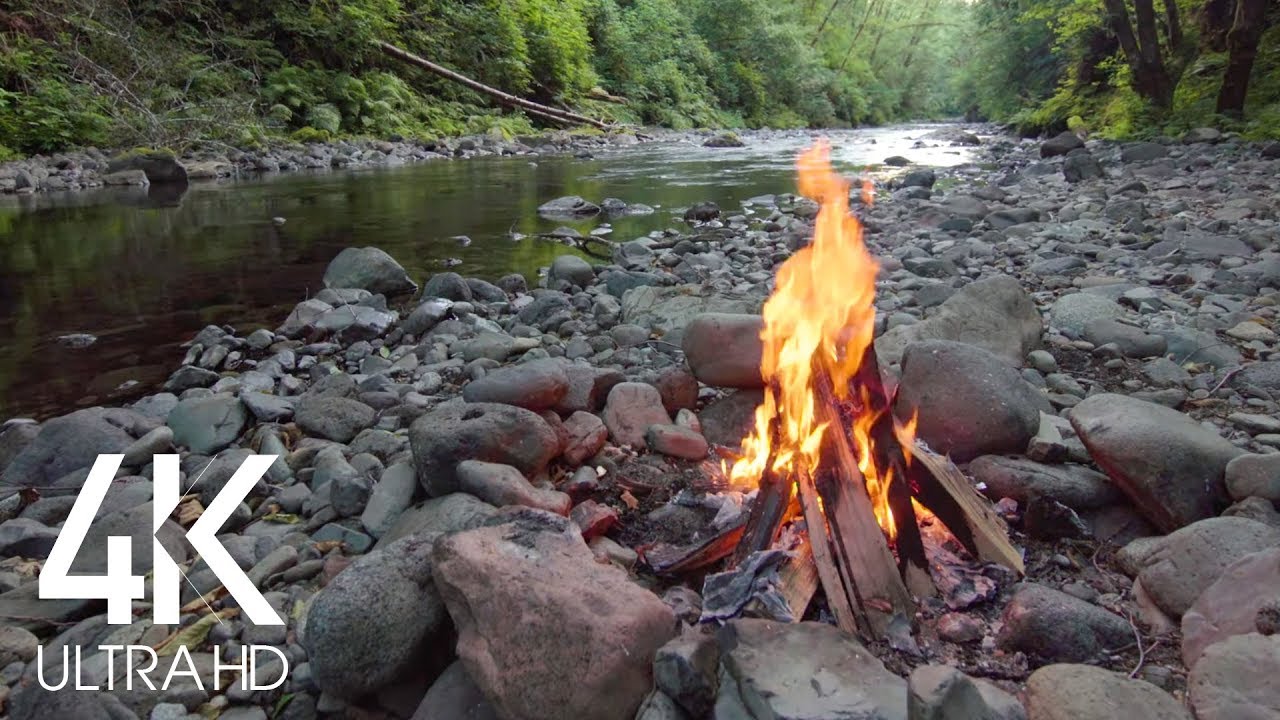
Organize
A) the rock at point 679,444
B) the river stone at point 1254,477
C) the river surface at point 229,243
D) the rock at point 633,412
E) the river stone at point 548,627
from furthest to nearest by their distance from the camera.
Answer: the river surface at point 229,243
the rock at point 633,412
the rock at point 679,444
the river stone at point 1254,477
the river stone at point 548,627

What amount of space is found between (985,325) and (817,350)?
2.06 meters

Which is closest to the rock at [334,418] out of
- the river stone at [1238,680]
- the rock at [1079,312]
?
the river stone at [1238,680]

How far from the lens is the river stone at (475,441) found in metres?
2.97

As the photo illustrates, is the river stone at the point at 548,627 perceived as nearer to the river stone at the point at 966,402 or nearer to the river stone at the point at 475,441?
the river stone at the point at 475,441

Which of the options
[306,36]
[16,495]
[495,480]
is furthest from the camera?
[306,36]

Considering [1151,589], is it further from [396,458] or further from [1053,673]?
[396,458]

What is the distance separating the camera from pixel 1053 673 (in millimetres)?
1829

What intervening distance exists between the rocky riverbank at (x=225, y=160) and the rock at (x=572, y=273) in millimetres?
10990

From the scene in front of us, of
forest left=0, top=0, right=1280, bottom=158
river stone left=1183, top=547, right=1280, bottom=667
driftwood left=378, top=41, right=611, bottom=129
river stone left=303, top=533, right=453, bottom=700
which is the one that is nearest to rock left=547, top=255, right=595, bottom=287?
river stone left=303, top=533, right=453, bottom=700

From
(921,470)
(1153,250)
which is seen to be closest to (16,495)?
(921,470)

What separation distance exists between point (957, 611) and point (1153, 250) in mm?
5831

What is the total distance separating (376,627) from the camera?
211 cm

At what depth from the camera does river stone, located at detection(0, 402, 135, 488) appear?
360 centimetres

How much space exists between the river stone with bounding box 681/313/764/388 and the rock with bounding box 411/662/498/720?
193 cm
